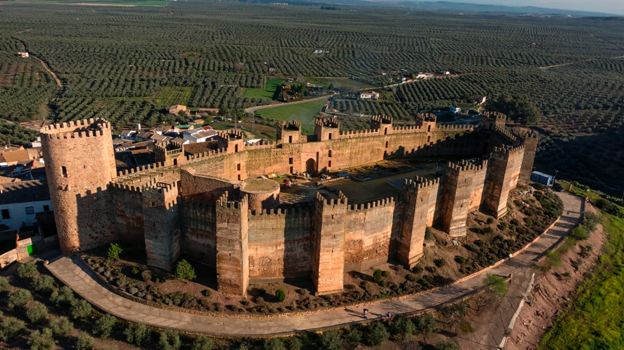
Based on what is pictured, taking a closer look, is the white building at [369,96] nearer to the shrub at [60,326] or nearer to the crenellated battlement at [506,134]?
the crenellated battlement at [506,134]

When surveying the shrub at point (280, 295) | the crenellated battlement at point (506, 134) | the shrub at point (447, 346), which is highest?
the crenellated battlement at point (506, 134)

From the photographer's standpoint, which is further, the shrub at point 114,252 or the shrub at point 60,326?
the shrub at point 114,252

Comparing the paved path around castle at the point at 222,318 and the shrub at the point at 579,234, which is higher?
the shrub at the point at 579,234

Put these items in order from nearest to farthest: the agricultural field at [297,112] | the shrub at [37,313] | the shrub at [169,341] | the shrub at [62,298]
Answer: the shrub at [169,341] → the shrub at [37,313] → the shrub at [62,298] → the agricultural field at [297,112]

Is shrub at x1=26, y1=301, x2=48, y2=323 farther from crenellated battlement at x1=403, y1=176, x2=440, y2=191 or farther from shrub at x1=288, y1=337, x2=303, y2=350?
crenellated battlement at x1=403, y1=176, x2=440, y2=191

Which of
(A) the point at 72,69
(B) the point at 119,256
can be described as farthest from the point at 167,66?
(B) the point at 119,256

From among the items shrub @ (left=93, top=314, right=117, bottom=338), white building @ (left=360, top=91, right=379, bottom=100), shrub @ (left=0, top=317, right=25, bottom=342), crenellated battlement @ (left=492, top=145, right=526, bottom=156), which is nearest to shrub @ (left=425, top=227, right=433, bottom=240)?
crenellated battlement @ (left=492, top=145, right=526, bottom=156)

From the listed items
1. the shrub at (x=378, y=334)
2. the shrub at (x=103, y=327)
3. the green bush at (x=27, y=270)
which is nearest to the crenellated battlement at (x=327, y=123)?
the shrub at (x=378, y=334)
